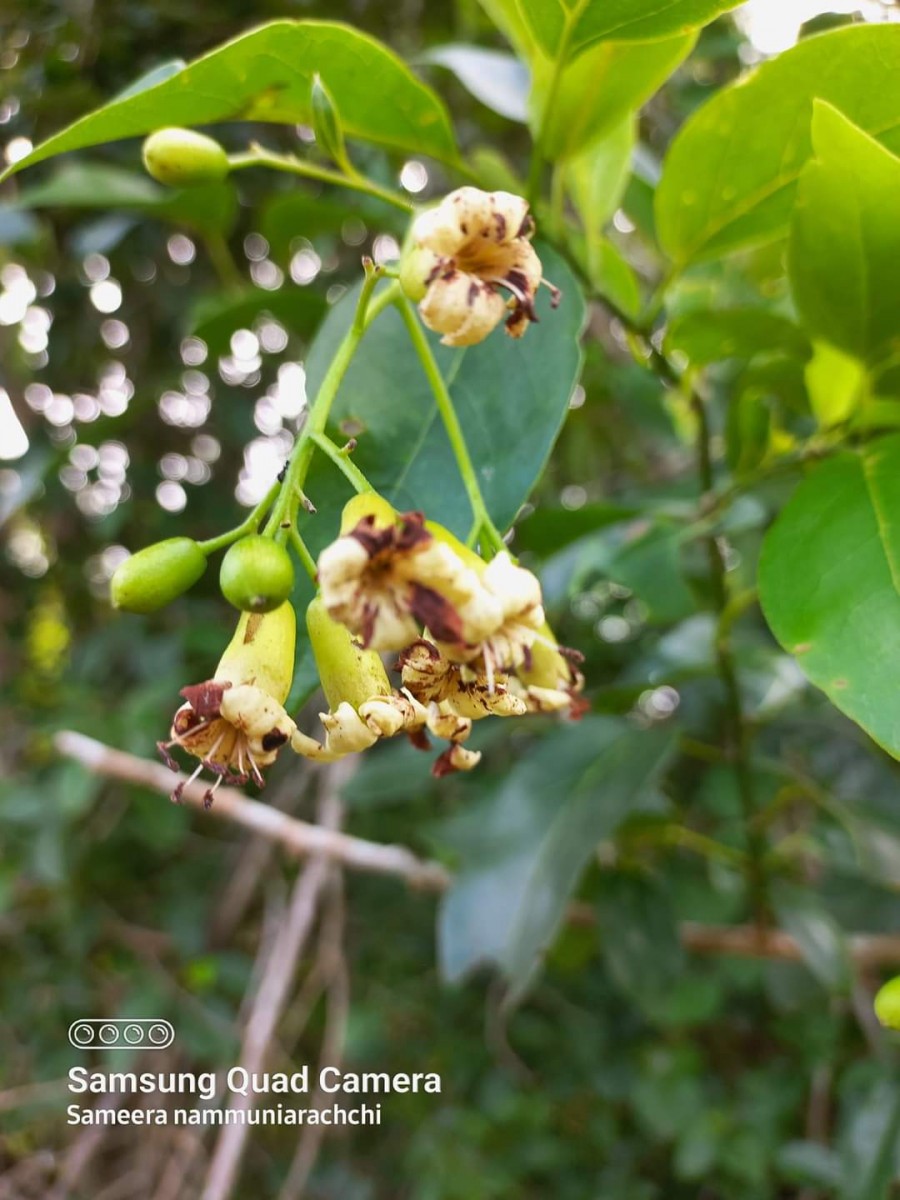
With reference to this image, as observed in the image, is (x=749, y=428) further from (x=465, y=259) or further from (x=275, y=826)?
(x=275, y=826)

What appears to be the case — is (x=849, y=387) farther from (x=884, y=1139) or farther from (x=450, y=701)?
(x=884, y=1139)

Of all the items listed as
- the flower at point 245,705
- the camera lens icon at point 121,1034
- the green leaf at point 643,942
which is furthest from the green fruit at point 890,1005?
the camera lens icon at point 121,1034

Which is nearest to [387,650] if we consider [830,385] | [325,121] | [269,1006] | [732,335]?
[325,121]

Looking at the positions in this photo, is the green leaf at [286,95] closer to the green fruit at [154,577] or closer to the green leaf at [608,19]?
the green leaf at [608,19]

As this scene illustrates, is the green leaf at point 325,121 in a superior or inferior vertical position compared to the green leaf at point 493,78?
superior

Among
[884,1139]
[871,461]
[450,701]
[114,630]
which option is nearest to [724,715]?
[884,1139]

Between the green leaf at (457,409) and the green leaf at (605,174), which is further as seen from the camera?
the green leaf at (605,174)

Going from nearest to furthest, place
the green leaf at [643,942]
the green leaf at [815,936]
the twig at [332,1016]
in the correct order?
the green leaf at [815,936] → the green leaf at [643,942] → the twig at [332,1016]

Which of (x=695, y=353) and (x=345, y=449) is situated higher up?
(x=345, y=449)
